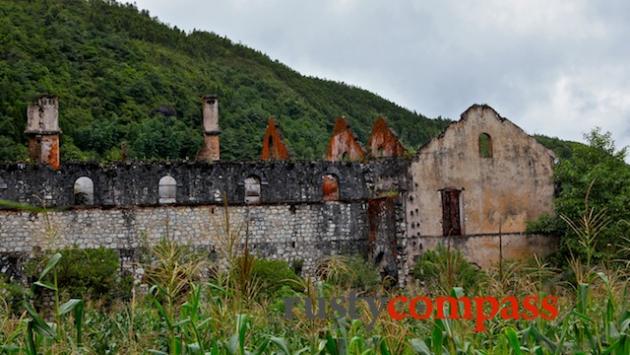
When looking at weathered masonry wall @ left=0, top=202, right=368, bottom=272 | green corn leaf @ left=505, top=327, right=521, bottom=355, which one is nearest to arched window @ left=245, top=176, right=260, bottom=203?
weathered masonry wall @ left=0, top=202, right=368, bottom=272

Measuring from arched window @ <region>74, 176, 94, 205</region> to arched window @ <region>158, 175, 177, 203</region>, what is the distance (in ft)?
6.70

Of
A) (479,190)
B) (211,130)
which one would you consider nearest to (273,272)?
(211,130)

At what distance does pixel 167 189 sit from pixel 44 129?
423 cm

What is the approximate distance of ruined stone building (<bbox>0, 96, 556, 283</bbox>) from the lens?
2550 cm

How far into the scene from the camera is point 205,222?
2653 centimetres

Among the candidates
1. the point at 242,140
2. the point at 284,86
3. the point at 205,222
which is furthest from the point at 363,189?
the point at 284,86

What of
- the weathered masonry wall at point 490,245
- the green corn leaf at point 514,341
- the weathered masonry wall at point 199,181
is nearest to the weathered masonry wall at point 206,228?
the weathered masonry wall at point 199,181

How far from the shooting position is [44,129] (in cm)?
2688

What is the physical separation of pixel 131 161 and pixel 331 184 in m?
8.15

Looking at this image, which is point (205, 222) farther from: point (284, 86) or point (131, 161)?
point (284, 86)

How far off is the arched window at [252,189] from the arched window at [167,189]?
7.69 feet

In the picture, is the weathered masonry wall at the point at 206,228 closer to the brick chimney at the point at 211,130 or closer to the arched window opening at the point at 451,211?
the arched window opening at the point at 451,211

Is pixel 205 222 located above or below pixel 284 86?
below

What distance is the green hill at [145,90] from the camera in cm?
4253
